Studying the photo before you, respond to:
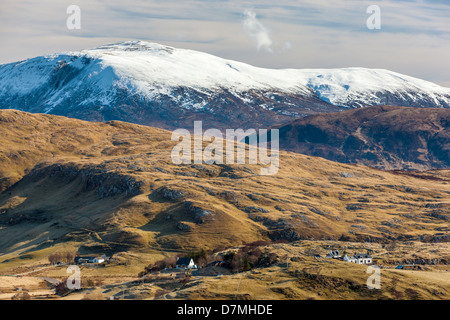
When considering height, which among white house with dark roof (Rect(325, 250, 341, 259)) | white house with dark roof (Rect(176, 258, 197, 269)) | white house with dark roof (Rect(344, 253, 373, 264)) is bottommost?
white house with dark roof (Rect(176, 258, 197, 269))

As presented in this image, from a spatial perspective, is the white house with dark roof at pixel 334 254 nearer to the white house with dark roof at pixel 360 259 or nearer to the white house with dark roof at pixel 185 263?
the white house with dark roof at pixel 360 259

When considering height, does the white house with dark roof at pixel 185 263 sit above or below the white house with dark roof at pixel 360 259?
below

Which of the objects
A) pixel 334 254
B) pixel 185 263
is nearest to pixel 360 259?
pixel 334 254

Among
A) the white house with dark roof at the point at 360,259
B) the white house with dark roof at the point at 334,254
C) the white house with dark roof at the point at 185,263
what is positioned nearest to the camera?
the white house with dark roof at the point at 360,259

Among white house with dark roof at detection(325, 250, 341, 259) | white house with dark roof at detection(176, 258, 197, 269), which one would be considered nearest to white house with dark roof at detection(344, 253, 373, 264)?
white house with dark roof at detection(325, 250, 341, 259)

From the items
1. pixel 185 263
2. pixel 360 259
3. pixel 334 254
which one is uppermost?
pixel 334 254

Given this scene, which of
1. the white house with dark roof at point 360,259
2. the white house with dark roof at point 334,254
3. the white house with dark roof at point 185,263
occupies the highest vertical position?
the white house with dark roof at point 334,254

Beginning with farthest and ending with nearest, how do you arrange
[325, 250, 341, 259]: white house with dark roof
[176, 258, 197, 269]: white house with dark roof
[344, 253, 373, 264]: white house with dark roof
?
[176, 258, 197, 269]: white house with dark roof < [325, 250, 341, 259]: white house with dark roof < [344, 253, 373, 264]: white house with dark roof

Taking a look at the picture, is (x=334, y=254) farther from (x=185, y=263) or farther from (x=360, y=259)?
(x=185, y=263)

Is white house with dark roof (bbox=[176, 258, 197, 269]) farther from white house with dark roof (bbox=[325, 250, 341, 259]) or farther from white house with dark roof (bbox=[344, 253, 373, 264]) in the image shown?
white house with dark roof (bbox=[344, 253, 373, 264])

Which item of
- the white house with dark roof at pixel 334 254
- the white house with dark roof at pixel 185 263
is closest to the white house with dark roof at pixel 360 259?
Result: the white house with dark roof at pixel 334 254
